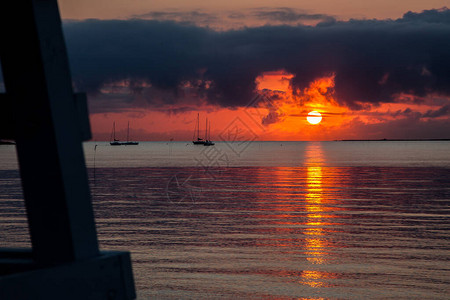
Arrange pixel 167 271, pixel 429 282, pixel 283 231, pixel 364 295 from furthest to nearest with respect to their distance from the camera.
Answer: pixel 283 231
pixel 167 271
pixel 429 282
pixel 364 295

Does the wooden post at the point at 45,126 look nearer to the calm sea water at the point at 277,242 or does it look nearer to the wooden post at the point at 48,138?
the wooden post at the point at 48,138

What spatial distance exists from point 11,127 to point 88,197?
41 centimetres

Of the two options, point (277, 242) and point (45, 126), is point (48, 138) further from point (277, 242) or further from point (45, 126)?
point (277, 242)

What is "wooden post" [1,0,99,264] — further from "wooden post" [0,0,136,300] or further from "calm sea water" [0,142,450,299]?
"calm sea water" [0,142,450,299]

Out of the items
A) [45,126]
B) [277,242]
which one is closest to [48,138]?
[45,126]

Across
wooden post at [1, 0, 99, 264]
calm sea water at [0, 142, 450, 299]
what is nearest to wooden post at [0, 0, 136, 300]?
wooden post at [1, 0, 99, 264]

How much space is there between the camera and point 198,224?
23.2 metres

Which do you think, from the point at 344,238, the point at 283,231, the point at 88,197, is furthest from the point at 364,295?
the point at 88,197

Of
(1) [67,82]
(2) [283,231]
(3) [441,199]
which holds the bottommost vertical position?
(3) [441,199]

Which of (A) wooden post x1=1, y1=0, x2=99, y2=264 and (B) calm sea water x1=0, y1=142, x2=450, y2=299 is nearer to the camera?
(A) wooden post x1=1, y1=0, x2=99, y2=264

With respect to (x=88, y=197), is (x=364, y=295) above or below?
below

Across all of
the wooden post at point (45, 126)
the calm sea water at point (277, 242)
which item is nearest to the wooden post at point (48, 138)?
the wooden post at point (45, 126)

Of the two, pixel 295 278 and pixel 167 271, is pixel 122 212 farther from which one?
pixel 295 278

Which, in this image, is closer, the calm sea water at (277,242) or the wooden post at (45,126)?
the wooden post at (45,126)
